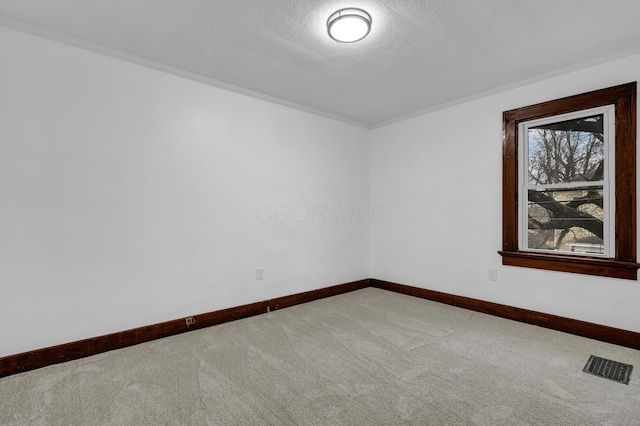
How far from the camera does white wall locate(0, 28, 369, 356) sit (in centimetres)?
227

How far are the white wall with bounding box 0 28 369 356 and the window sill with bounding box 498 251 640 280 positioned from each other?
2.32m

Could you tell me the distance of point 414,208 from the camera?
4.25 meters

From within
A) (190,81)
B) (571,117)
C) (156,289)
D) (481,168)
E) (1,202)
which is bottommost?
(156,289)

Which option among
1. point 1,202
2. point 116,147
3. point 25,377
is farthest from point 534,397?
point 1,202

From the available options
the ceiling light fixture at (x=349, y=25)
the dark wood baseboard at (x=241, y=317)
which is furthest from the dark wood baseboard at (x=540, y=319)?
the ceiling light fixture at (x=349, y=25)

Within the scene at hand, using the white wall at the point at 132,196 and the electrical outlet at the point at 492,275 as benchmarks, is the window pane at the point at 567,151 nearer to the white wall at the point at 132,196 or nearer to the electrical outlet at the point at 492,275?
the electrical outlet at the point at 492,275

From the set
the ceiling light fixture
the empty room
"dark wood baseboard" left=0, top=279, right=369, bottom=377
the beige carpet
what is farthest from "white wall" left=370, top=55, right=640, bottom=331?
the ceiling light fixture

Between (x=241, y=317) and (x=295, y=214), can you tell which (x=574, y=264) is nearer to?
(x=295, y=214)

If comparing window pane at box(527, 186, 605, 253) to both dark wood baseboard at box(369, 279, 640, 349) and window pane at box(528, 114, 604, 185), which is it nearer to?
window pane at box(528, 114, 604, 185)

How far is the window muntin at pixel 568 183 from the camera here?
2.80 m

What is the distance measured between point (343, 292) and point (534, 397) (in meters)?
2.67

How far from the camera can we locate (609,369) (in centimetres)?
224

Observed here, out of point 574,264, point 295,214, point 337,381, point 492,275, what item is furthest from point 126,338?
point 574,264

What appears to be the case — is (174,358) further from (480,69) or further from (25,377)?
(480,69)
